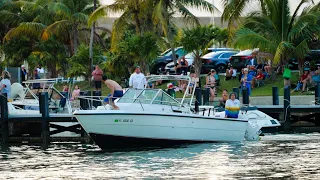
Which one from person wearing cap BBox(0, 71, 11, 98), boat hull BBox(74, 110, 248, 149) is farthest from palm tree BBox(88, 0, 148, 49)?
boat hull BBox(74, 110, 248, 149)

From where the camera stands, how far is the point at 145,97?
30391mm

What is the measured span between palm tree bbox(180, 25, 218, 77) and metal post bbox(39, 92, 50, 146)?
16662 mm

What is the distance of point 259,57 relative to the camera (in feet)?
167

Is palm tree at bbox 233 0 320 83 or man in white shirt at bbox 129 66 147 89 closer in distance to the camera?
man in white shirt at bbox 129 66 147 89

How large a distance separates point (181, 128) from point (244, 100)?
8.47 meters

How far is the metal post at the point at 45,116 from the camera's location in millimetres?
34375

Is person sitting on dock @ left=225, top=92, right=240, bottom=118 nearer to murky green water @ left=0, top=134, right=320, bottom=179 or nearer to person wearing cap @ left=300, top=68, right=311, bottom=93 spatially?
murky green water @ left=0, top=134, right=320, bottom=179

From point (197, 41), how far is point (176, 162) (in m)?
23.4

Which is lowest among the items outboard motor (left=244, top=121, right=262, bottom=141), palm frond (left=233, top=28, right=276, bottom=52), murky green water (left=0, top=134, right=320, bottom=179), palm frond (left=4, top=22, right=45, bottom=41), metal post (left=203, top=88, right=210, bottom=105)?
murky green water (left=0, top=134, right=320, bottom=179)

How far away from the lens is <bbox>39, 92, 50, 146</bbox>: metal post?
34375 millimetres

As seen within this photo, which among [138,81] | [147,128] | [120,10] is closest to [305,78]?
[120,10]

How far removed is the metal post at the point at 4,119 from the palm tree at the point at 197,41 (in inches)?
658

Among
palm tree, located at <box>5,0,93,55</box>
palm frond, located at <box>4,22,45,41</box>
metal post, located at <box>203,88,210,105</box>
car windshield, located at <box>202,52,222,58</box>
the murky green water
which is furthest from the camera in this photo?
palm frond, located at <box>4,22,45,41</box>

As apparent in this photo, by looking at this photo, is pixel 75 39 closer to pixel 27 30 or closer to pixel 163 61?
pixel 27 30
